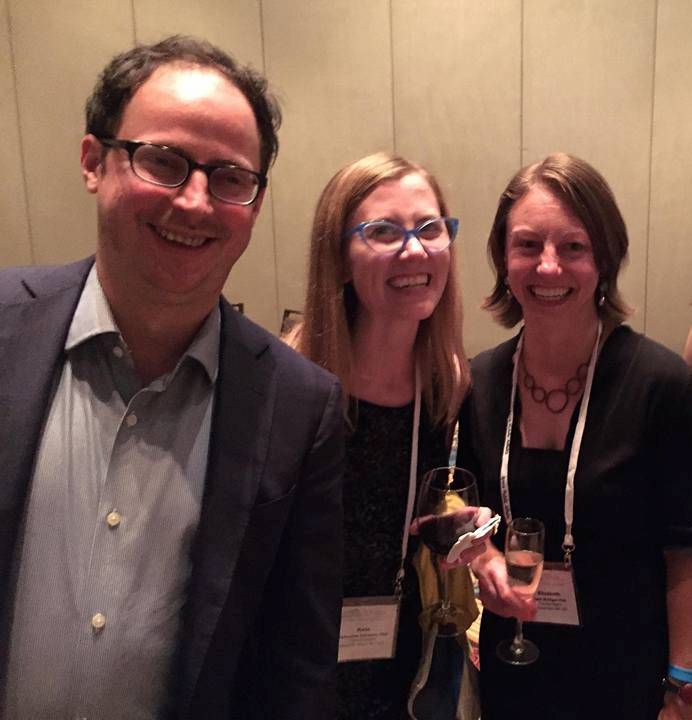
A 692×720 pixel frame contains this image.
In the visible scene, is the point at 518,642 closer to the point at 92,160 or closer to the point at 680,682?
the point at 680,682

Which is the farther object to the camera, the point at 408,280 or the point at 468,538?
the point at 408,280

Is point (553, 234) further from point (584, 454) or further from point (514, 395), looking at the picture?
point (584, 454)

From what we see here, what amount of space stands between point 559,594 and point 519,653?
170 millimetres

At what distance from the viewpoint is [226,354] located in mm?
1213

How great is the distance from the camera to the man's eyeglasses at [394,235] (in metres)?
1.63

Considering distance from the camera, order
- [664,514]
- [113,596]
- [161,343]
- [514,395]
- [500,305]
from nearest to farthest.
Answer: [113,596] < [161,343] < [664,514] < [514,395] < [500,305]

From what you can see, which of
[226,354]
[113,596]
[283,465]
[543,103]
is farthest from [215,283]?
[543,103]

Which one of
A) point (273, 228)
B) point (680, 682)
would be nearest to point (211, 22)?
point (273, 228)

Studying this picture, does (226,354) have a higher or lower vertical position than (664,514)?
higher

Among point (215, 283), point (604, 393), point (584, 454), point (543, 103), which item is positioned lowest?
point (584, 454)

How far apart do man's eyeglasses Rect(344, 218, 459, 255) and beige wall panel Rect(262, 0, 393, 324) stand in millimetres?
1945

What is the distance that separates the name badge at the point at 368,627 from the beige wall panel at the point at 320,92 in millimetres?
2193

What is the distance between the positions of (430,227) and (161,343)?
2.50 ft

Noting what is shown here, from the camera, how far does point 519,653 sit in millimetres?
1647
